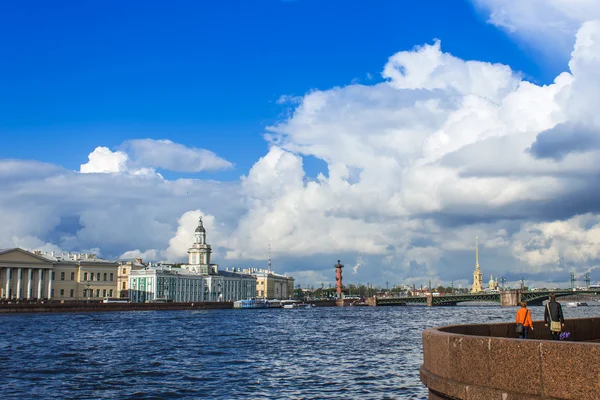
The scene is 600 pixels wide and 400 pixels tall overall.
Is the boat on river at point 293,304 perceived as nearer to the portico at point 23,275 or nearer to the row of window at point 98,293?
the row of window at point 98,293

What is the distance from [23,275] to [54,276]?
6139 millimetres

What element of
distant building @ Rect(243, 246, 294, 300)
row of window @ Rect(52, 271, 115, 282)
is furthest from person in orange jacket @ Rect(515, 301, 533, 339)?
distant building @ Rect(243, 246, 294, 300)

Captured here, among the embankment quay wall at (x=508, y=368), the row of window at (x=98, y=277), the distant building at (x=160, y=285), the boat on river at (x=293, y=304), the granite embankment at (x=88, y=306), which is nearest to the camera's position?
the embankment quay wall at (x=508, y=368)

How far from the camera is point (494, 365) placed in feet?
23.5

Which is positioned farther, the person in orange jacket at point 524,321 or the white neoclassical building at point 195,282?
the white neoclassical building at point 195,282

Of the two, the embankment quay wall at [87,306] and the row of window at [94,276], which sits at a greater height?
the row of window at [94,276]

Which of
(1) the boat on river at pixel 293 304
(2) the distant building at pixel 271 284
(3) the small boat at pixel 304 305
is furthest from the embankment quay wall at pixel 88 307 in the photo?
(2) the distant building at pixel 271 284

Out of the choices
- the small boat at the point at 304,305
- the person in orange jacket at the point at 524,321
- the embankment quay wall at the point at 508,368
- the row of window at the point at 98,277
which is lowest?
the small boat at the point at 304,305

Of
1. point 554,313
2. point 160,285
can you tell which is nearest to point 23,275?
point 160,285

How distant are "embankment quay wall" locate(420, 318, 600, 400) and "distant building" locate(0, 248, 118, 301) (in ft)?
302

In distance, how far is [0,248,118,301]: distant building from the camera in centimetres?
9344

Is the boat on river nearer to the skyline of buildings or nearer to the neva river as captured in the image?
the skyline of buildings

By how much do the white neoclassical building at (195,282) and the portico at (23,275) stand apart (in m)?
19.9

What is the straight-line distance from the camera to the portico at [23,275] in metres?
92.7
